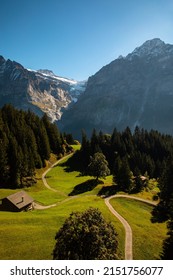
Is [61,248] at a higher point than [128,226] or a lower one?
higher

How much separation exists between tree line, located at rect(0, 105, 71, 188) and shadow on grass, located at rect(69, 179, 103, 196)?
720 inches

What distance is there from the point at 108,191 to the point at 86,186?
11782 millimetres

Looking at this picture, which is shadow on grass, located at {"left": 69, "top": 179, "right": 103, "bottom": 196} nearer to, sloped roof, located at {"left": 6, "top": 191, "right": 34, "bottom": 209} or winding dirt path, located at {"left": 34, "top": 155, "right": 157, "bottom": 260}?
winding dirt path, located at {"left": 34, "top": 155, "right": 157, "bottom": 260}

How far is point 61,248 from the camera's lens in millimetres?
34250

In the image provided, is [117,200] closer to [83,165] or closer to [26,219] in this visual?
[26,219]

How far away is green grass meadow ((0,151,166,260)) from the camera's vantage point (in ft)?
164

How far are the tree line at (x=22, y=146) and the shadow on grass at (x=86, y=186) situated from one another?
18.3 m

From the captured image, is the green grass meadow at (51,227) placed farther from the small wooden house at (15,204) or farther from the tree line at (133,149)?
the tree line at (133,149)

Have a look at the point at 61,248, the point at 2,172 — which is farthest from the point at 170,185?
the point at 61,248

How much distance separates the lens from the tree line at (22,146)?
10282cm

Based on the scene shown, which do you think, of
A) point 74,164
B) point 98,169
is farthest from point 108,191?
point 74,164

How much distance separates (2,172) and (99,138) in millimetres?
74631

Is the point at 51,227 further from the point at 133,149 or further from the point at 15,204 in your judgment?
the point at 133,149

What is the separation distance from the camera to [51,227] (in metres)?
58.8
